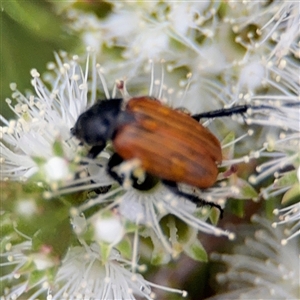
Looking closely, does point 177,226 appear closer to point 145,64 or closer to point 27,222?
point 27,222

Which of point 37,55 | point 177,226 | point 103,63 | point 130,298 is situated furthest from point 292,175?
point 37,55

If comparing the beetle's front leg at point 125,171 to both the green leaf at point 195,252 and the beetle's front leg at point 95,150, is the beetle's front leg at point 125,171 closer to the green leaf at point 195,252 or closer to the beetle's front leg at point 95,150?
the beetle's front leg at point 95,150

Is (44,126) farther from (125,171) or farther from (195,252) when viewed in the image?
(195,252)

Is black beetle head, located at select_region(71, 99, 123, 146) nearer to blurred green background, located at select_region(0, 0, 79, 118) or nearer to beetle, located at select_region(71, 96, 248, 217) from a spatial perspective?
beetle, located at select_region(71, 96, 248, 217)

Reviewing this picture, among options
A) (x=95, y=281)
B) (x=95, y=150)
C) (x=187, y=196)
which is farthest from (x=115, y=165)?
(x=95, y=281)

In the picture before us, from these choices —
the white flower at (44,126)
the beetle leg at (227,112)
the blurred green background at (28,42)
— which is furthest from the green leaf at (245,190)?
the blurred green background at (28,42)

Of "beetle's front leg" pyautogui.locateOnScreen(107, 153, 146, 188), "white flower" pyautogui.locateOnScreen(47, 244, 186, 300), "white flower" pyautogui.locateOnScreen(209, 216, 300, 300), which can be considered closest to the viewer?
"beetle's front leg" pyautogui.locateOnScreen(107, 153, 146, 188)

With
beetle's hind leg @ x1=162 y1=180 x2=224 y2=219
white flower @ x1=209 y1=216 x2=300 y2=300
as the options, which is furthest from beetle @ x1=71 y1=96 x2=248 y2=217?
white flower @ x1=209 y1=216 x2=300 y2=300
